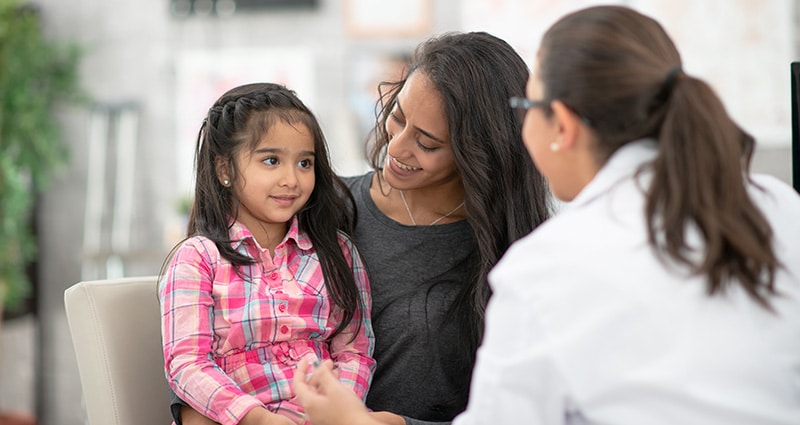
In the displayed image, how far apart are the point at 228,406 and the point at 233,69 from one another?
3.11 meters

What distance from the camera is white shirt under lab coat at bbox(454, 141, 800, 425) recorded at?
0.93m

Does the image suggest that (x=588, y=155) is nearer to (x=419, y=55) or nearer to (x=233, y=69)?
(x=419, y=55)

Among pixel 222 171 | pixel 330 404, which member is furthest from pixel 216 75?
pixel 330 404

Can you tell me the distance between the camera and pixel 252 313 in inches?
57.9

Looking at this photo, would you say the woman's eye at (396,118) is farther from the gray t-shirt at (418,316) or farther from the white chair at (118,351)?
the white chair at (118,351)

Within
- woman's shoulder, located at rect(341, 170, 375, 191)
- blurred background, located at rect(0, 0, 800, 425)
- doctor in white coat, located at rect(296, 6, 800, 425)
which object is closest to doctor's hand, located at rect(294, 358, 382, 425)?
doctor in white coat, located at rect(296, 6, 800, 425)

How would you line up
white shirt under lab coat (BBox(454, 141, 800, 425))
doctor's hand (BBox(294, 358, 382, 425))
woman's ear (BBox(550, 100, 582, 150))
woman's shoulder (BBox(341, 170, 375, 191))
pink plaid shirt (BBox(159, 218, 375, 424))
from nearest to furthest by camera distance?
white shirt under lab coat (BBox(454, 141, 800, 425)), woman's ear (BBox(550, 100, 582, 150)), doctor's hand (BBox(294, 358, 382, 425)), pink plaid shirt (BBox(159, 218, 375, 424)), woman's shoulder (BBox(341, 170, 375, 191))

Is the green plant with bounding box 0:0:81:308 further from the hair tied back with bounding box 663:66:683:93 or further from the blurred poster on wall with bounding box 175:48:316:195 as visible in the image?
the hair tied back with bounding box 663:66:683:93

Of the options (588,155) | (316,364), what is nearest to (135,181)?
(316,364)

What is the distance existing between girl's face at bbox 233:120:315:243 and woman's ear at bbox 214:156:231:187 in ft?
0.07

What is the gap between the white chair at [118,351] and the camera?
149 centimetres

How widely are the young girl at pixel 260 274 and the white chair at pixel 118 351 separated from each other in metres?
0.13

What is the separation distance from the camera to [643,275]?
3.07 ft

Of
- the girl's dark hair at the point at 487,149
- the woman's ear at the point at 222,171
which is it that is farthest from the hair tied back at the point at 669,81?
the woman's ear at the point at 222,171
